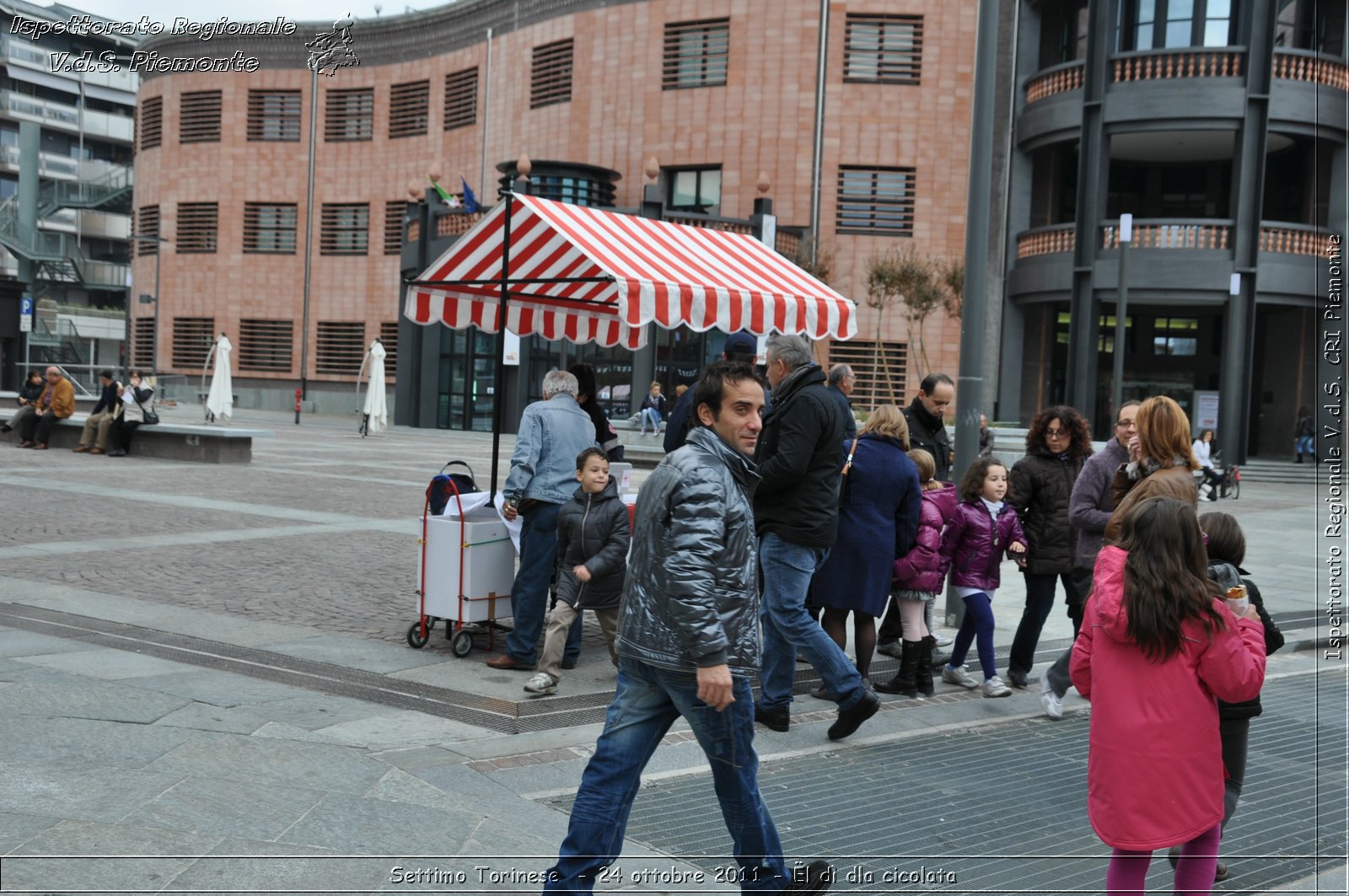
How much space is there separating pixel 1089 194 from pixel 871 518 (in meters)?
26.5

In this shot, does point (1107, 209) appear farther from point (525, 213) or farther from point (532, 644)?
point (532, 644)

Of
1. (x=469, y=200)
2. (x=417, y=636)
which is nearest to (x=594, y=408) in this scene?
(x=417, y=636)

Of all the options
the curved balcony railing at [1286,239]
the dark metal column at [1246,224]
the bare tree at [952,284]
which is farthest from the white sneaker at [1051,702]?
the curved balcony railing at [1286,239]

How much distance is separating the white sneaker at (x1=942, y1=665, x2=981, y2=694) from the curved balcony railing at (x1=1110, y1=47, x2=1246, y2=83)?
86.5ft

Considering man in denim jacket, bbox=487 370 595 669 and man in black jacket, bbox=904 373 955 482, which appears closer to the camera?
man in denim jacket, bbox=487 370 595 669

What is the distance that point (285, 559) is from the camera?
34.4 ft

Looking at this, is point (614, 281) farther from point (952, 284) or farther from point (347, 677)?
point (952, 284)

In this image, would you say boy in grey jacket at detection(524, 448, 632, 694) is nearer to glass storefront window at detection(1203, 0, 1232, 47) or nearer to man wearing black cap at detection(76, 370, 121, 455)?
man wearing black cap at detection(76, 370, 121, 455)

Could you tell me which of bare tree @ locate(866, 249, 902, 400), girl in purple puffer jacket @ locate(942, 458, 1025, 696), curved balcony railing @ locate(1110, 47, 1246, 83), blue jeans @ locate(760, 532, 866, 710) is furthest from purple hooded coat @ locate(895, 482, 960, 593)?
curved balcony railing @ locate(1110, 47, 1246, 83)

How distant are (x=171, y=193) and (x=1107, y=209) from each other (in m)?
35.3

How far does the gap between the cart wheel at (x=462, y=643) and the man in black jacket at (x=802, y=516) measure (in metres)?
2.11

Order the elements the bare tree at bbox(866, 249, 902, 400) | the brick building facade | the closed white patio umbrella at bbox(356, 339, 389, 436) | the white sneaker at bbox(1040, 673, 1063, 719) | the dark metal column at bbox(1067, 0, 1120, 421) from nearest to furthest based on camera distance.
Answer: the white sneaker at bbox(1040, 673, 1063, 719) → the dark metal column at bbox(1067, 0, 1120, 421) → the bare tree at bbox(866, 249, 902, 400) → the closed white patio umbrella at bbox(356, 339, 389, 436) → the brick building facade

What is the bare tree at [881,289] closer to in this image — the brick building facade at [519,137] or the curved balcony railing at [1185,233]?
the brick building facade at [519,137]

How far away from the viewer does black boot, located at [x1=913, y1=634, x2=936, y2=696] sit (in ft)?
23.8
